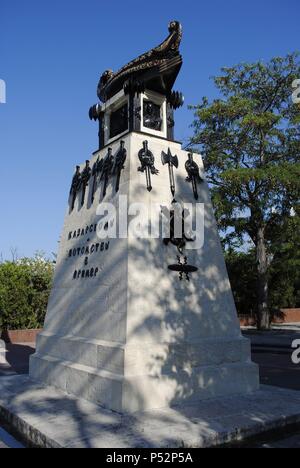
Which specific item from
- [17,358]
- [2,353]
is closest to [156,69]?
Answer: [17,358]

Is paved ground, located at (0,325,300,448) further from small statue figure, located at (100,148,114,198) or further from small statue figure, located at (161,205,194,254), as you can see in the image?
small statue figure, located at (100,148,114,198)

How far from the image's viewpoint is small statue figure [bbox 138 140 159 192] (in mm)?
6843

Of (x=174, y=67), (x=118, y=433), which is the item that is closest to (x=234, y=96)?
(x=174, y=67)

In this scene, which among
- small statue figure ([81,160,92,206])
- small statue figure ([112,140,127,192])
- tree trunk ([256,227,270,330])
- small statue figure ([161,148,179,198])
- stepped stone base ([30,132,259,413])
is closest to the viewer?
stepped stone base ([30,132,259,413])

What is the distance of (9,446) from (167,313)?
2.61 metres

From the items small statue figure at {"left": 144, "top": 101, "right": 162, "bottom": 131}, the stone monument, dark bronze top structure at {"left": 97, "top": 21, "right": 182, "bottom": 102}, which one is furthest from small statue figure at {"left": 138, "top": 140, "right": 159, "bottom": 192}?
dark bronze top structure at {"left": 97, "top": 21, "right": 182, "bottom": 102}

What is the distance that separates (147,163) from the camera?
6.89 m

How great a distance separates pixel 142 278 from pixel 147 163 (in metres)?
1.87

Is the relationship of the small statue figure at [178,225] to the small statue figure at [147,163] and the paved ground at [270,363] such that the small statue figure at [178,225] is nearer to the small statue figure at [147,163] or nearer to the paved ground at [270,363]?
the small statue figure at [147,163]

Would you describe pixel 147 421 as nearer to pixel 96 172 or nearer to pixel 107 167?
pixel 107 167

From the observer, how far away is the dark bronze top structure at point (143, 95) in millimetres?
7270

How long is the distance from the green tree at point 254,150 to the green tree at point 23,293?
29.3 feet

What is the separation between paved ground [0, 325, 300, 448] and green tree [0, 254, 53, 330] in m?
1.78

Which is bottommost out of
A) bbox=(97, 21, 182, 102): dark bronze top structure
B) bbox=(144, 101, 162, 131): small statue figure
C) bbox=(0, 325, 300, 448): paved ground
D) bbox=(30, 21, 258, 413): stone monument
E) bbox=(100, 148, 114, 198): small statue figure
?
bbox=(0, 325, 300, 448): paved ground
